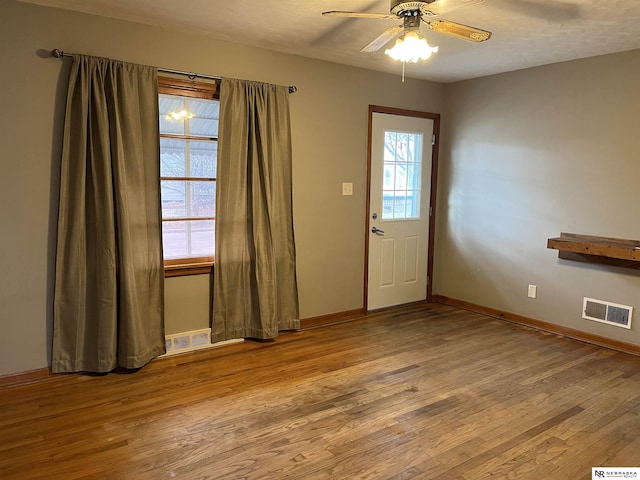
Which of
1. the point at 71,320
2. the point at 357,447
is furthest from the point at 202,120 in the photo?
the point at 357,447

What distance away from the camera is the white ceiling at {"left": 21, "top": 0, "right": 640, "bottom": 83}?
2.86 meters

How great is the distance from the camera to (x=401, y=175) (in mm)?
4988

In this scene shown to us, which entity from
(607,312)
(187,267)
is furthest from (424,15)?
(607,312)

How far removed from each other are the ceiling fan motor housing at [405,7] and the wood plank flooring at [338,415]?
2.29 metres

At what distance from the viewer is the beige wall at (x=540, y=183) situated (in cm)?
386

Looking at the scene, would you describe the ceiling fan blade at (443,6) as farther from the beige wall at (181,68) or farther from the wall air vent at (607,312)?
the wall air vent at (607,312)

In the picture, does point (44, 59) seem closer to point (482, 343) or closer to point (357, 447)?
point (357, 447)

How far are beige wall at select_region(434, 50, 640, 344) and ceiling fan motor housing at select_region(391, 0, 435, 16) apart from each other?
246cm

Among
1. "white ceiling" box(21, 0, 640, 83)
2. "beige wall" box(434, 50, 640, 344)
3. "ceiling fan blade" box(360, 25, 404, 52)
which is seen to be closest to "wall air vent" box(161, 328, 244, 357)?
"white ceiling" box(21, 0, 640, 83)

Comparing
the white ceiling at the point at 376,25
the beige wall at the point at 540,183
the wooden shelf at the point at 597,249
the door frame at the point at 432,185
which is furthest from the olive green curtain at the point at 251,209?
the wooden shelf at the point at 597,249

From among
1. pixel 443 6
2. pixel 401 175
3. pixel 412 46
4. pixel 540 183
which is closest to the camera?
pixel 443 6

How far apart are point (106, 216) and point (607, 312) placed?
13.5 ft

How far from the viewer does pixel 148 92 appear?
3.30 meters

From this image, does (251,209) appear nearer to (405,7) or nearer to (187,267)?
(187,267)
